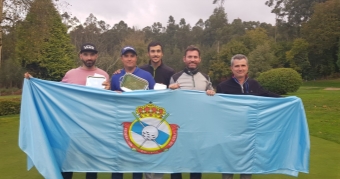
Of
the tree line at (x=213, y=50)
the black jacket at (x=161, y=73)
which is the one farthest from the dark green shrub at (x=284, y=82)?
the black jacket at (x=161, y=73)

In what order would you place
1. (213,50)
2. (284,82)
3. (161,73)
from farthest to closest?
(213,50) < (284,82) < (161,73)

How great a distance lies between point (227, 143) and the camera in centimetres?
425

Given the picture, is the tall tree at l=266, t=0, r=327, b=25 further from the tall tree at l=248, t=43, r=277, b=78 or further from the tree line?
the tall tree at l=248, t=43, r=277, b=78

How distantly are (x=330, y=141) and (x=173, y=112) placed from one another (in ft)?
16.2

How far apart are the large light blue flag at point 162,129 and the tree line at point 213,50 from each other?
916 centimetres

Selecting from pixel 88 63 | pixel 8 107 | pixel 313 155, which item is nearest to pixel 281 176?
pixel 313 155

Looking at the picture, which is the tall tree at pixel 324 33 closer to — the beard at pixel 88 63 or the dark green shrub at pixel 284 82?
the dark green shrub at pixel 284 82

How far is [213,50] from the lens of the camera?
48.1 m

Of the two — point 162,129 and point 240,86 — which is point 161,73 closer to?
point 162,129

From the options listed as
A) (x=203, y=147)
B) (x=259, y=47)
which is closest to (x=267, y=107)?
(x=203, y=147)

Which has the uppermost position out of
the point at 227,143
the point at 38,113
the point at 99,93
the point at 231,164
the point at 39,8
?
the point at 39,8

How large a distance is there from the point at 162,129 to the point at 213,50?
4477cm

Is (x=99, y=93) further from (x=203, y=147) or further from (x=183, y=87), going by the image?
(x=203, y=147)

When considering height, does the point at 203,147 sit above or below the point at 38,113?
below
